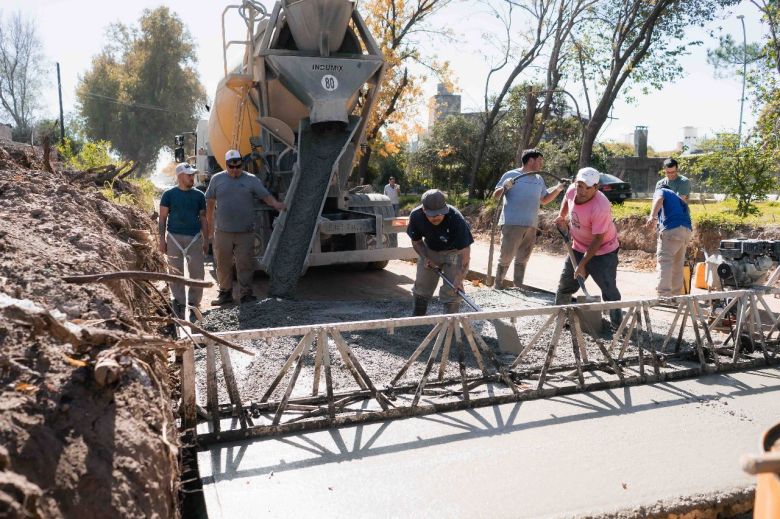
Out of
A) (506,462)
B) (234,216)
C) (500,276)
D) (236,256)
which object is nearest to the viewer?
(506,462)

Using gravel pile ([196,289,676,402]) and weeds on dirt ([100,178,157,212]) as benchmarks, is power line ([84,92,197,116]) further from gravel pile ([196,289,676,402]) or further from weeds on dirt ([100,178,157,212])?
gravel pile ([196,289,676,402])

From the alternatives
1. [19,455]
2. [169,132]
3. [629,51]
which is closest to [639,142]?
[629,51]

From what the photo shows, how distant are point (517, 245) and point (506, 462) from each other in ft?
14.8

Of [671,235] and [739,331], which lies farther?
[671,235]

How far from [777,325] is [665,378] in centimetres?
140

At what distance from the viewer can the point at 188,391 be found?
3.54 metres

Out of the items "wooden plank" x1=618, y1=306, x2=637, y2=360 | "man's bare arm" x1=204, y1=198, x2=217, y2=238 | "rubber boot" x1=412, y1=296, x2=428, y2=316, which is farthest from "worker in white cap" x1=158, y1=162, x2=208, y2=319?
"wooden plank" x1=618, y1=306, x2=637, y2=360

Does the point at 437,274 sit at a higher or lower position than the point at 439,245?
lower

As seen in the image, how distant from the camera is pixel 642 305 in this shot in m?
4.91

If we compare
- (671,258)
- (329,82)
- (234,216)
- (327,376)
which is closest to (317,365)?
(327,376)

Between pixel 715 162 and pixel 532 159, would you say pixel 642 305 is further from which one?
pixel 715 162

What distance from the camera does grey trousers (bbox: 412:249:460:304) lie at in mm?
5867

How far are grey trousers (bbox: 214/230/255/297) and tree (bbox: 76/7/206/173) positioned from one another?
36.1m

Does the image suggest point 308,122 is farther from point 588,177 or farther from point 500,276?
point 588,177
